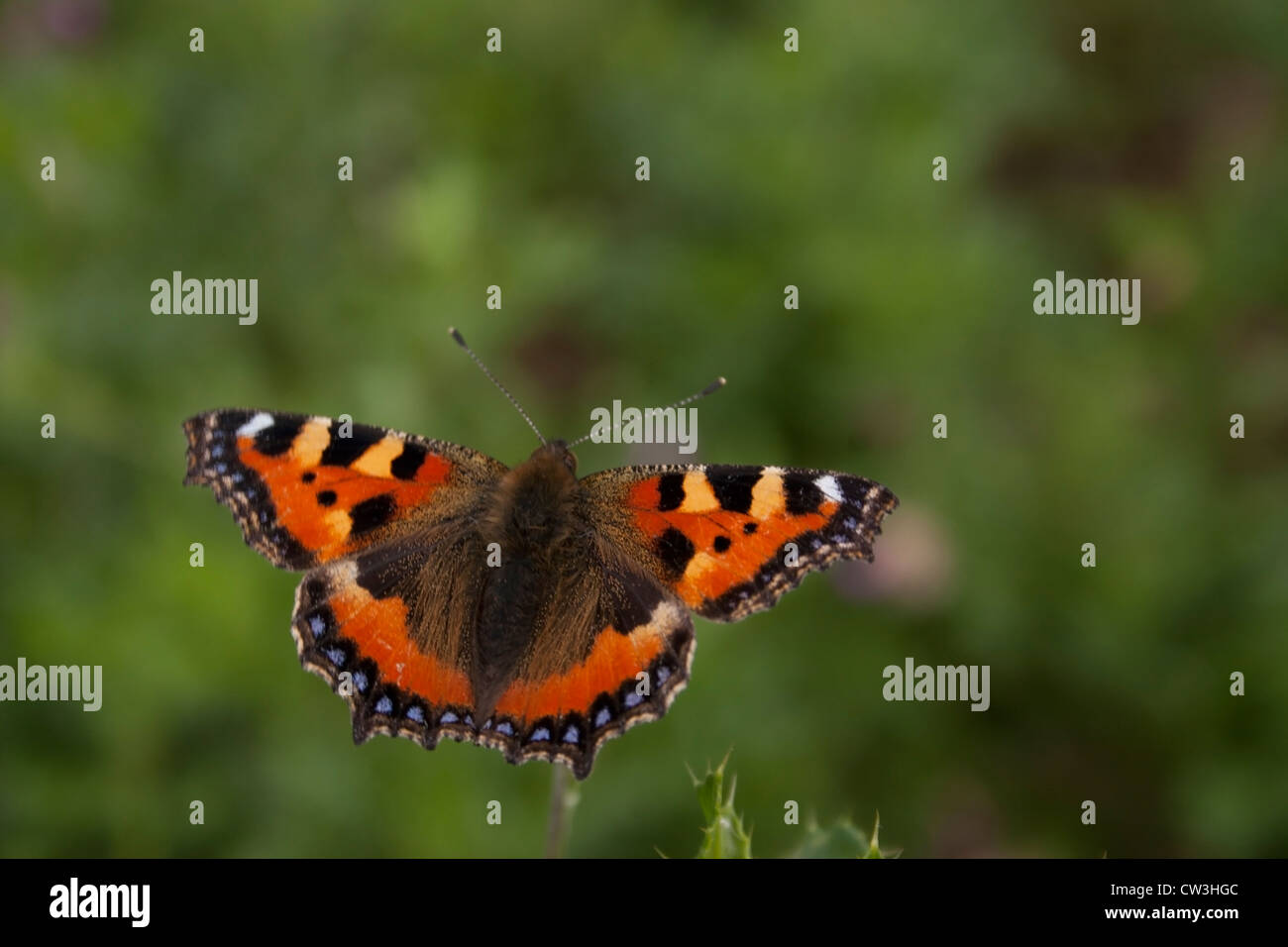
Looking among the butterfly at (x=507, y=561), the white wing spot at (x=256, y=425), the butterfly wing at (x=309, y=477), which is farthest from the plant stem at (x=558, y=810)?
the white wing spot at (x=256, y=425)

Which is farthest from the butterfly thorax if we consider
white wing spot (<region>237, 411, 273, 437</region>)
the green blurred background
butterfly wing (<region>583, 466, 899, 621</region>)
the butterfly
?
the green blurred background

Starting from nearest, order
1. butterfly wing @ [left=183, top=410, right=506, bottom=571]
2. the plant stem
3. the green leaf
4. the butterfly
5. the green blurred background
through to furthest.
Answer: the green leaf
the plant stem
the butterfly
butterfly wing @ [left=183, top=410, right=506, bottom=571]
the green blurred background

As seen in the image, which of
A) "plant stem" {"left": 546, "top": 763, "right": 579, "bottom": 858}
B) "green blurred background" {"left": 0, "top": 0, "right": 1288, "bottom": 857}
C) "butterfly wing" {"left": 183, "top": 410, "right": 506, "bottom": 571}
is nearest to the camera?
"plant stem" {"left": 546, "top": 763, "right": 579, "bottom": 858}

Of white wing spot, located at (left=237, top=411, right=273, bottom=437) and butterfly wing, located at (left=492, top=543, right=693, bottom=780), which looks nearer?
butterfly wing, located at (left=492, top=543, right=693, bottom=780)

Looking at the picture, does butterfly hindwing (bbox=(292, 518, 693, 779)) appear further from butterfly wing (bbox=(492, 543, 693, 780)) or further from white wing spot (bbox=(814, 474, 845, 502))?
white wing spot (bbox=(814, 474, 845, 502))

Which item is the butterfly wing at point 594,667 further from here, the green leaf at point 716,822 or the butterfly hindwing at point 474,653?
the green leaf at point 716,822

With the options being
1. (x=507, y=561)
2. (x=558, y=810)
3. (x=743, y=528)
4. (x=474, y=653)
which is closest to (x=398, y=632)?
(x=474, y=653)

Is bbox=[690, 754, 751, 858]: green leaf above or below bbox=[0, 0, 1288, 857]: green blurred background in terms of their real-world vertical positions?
below

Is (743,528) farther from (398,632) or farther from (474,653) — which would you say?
(398,632)

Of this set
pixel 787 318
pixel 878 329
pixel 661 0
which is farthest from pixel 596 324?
pixel 661 0
